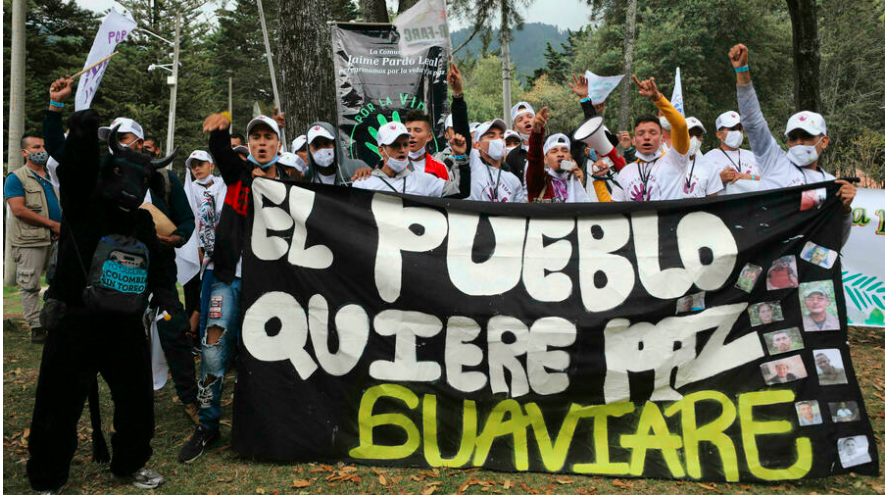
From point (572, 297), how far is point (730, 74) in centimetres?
3211

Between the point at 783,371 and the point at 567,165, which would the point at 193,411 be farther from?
the point at 783,371

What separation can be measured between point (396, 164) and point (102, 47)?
2.02m

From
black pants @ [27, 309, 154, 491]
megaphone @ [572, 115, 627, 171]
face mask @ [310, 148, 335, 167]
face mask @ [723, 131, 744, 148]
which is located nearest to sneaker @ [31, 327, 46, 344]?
black pants @ [27, 309, 154, 491]

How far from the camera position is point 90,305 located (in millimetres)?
3529

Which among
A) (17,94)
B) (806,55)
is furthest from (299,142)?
(17,94)

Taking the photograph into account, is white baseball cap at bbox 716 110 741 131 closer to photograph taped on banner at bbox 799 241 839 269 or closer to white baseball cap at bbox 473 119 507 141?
white baseball cap at bbox 473 119 507 141

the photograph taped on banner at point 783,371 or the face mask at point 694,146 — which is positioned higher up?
the face mask at point 694,146

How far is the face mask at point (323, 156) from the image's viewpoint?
5070 millimetres

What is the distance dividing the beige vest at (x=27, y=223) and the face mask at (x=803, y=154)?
7259mm

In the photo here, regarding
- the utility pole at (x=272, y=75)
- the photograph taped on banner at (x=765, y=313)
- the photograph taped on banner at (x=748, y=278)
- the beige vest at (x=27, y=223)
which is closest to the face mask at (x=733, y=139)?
the photograph taped on banner at (x=748, y=278)

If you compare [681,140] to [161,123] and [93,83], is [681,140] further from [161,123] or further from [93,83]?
[161,123]

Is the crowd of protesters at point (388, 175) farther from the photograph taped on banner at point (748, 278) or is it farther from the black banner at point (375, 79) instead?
the black banner at point (375, 79)

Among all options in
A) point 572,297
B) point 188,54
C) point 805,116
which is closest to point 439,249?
point 572,297

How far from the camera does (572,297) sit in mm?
4125
